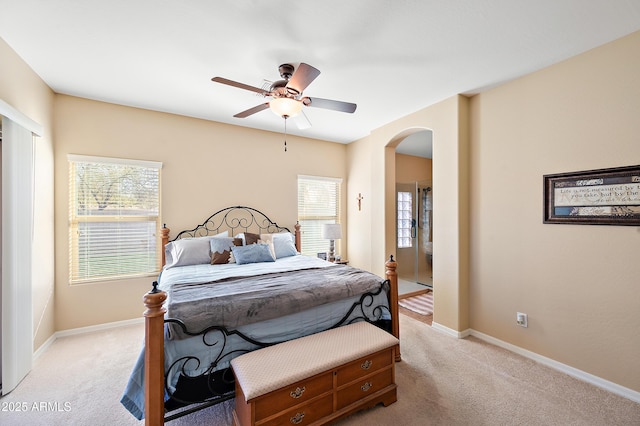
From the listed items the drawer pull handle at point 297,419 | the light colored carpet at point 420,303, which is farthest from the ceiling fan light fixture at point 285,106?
the light colored carpet at point 420,303

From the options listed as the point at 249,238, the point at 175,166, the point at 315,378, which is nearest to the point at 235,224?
the point at 249,238

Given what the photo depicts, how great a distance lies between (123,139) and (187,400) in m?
3.24

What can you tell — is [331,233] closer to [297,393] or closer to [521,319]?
[521,319]

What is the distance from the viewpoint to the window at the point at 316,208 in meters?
4.88

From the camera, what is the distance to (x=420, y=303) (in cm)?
438

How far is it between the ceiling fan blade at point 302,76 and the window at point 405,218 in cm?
418

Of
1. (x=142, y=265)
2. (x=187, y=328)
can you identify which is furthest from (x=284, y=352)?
(x=142, y=265)

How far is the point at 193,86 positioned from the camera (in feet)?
9.71

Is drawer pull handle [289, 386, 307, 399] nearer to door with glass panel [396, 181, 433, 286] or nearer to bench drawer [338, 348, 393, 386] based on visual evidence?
bench drawer [338, 348, 393, 386]

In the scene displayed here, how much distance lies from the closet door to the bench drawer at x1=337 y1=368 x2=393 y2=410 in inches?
105

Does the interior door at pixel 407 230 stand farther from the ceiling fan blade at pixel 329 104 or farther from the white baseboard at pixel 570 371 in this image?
the ceiling fan blade at pixel 329 104

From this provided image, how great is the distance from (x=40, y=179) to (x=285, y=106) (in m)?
2.74

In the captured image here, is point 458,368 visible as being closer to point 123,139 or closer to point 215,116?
point 215,116

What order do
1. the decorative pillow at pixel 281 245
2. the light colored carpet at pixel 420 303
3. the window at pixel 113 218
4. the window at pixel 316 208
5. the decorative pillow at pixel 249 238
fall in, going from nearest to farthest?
the window at pixel 113 218
the decorative pillow at pixel 249 238
the decorative pillow at pixel 281 245
the light colored carpet at pixel 420 303
the window at pixel 316 208
